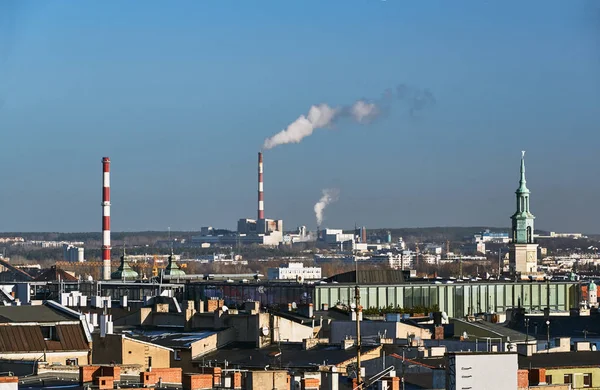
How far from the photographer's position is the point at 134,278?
477 feet

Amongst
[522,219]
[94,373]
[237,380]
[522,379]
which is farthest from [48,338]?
[522,219]

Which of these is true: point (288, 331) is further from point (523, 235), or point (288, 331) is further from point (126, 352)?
point (523, 235)

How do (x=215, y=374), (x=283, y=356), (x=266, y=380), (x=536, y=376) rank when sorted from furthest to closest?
(x=283, y=356), (x=536, y=376), (x=215, y=374), (x=266, y=380)

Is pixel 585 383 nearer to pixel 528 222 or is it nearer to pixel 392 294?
pixel 392 294

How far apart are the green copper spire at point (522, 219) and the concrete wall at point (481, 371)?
472ft

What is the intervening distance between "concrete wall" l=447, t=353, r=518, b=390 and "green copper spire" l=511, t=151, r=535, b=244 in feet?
472

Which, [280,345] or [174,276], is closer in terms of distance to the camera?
[280,345]

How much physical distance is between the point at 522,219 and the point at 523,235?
1377mm

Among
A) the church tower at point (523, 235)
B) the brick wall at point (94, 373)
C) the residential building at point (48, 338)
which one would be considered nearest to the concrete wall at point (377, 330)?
the residential building at point (48, 338)

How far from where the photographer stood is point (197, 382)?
124 feet

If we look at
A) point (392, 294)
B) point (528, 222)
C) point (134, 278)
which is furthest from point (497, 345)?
point (528, 222)

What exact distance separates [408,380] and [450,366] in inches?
332

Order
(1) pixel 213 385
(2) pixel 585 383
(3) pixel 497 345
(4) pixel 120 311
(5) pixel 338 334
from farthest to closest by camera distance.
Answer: (4) pixel 120 311 → (5) pixel 338 334 → (3) pixel 497 345 → (2) pixel 585 383 → (1) pixel 213 385

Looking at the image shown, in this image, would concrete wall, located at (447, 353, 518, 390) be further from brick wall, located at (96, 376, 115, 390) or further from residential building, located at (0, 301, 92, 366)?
residential building, located at (0, 301, 92, 366)
